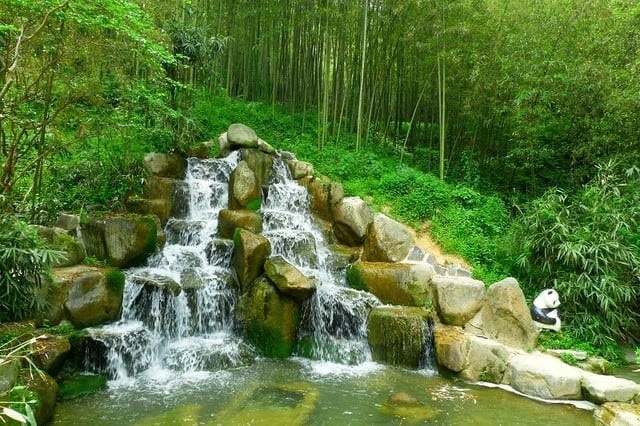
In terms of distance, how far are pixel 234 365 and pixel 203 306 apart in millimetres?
1120

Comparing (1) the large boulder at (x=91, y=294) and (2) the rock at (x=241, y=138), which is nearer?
(1) the large boulder at (x=91, y=294)

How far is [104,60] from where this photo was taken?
20.5 ft

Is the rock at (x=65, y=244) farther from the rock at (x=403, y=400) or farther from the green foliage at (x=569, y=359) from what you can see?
the green foliage at (x=569, y=359)

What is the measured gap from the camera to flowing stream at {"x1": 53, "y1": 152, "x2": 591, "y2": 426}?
4574mm

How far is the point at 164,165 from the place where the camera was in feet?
28.8

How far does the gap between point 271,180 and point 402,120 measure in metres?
6.42

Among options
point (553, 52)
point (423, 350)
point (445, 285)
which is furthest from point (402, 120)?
point (423, 350)

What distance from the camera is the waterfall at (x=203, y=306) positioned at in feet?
18.5

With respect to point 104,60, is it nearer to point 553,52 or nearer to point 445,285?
point 445,285

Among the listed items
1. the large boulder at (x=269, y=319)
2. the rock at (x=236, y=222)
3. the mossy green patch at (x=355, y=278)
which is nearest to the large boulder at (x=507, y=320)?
the mossy green patch at (x=355, y=278)

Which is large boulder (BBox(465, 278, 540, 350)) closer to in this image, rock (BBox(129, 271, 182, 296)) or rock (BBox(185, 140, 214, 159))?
rock (BBox(129, 271, 182, 296))

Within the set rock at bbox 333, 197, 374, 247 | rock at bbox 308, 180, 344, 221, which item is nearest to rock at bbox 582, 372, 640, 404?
rock at bbox 333, 197, 374, 247

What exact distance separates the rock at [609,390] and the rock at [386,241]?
3378 millimetres

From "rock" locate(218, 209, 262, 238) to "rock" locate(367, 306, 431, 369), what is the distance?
2678mm
